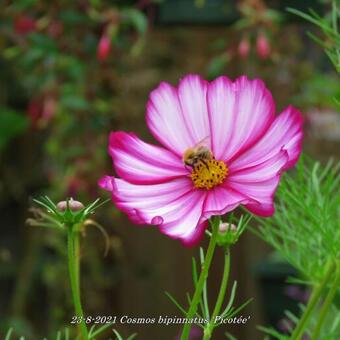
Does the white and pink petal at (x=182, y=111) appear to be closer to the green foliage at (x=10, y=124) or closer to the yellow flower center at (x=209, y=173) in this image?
the yellow flower center at (x=209, y=173)

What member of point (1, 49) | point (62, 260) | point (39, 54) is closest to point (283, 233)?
point (39, 54)

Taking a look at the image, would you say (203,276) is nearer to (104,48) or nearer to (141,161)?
(141,161)

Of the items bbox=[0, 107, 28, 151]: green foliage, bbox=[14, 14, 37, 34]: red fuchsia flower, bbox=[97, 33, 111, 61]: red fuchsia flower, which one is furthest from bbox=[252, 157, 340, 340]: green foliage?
bbox=[0, 107, 28, 151]: green foliage

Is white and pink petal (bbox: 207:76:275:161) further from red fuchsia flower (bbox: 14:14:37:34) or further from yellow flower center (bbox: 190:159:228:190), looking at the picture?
red fuchsia flower (bbox: 14:14:37:34)

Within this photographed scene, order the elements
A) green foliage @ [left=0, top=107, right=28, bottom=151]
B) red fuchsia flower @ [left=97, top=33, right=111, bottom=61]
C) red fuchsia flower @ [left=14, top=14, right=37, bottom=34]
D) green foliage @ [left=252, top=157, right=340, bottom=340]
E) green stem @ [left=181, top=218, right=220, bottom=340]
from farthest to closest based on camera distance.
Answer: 1. green foliage @ [left=0, top=107, right=28, bottom=151]
2. red fuchsia flower @ [left=14, top=14, right=37, bottom=34]
3. red fuchsia flower @ [left=97, top=33, right=111, bottom=61]
4. green foliage @ [left=252, top=157, right=340, bottom=340]
5. green stem @ [left=181, top=218, right=220, bottom=340]

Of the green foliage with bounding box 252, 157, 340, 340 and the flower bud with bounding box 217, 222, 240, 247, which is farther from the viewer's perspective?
the green foliage with bounding box 252, 157, 340, 340

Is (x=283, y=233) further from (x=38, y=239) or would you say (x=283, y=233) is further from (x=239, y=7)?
(x=38, y=239)
